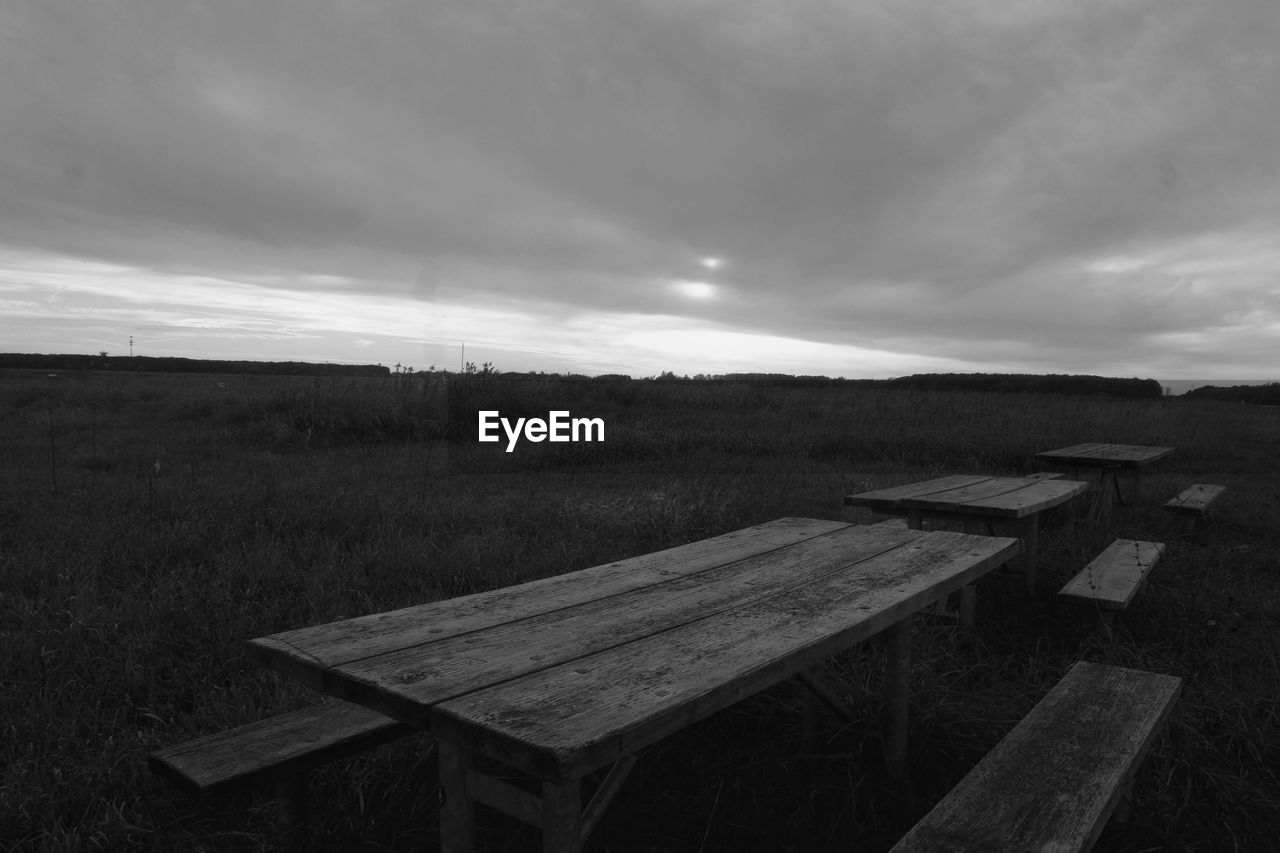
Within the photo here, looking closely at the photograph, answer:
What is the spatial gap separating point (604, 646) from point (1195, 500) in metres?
5.98

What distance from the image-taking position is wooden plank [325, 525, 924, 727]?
1267mm

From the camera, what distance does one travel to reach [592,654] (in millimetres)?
1427

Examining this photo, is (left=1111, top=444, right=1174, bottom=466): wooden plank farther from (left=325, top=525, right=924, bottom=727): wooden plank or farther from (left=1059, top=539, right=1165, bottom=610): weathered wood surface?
(left=325, top=525, right=924, bottom=727): wooden plank

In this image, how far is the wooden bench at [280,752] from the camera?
5.36 feet

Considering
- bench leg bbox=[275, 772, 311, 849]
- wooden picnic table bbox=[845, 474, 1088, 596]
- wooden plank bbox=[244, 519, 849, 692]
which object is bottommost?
bench leg bbox=[275, 772, 311, 849]

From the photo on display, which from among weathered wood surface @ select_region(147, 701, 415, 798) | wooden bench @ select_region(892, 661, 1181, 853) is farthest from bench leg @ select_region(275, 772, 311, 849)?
wooden bench @ select_region(892, 661, 1181, 853)

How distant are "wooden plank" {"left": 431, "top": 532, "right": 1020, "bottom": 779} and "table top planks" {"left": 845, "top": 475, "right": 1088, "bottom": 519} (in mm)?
1913

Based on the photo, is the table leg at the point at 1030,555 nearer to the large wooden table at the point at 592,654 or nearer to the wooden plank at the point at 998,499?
the wooden plank at the point at 998,499

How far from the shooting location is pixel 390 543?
4.37 meters

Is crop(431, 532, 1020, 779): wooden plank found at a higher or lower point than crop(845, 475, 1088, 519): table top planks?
higher

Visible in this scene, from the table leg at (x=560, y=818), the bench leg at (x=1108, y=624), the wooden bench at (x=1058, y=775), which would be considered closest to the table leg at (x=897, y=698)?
the wooden bench at (x=1058, y=775)

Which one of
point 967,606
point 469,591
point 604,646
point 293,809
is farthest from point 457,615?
point 967,606

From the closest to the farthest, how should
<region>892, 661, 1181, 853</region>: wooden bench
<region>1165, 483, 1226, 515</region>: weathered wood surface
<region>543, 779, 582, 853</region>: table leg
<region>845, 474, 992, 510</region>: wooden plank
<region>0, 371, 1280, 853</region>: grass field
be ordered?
<region>543, 779, 582, 853</region>: table leg, <region>892, 661, 1181, 853</region>: wooden bench, <region>0, 371, 1280, 853</region>: grass field, <region>845, 474, 992, 510</region>: wooden plank, <region>1165, 483, 1226, 515</region>: weathered wood surface

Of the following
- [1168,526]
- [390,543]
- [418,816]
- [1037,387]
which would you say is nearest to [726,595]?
[418,816]
